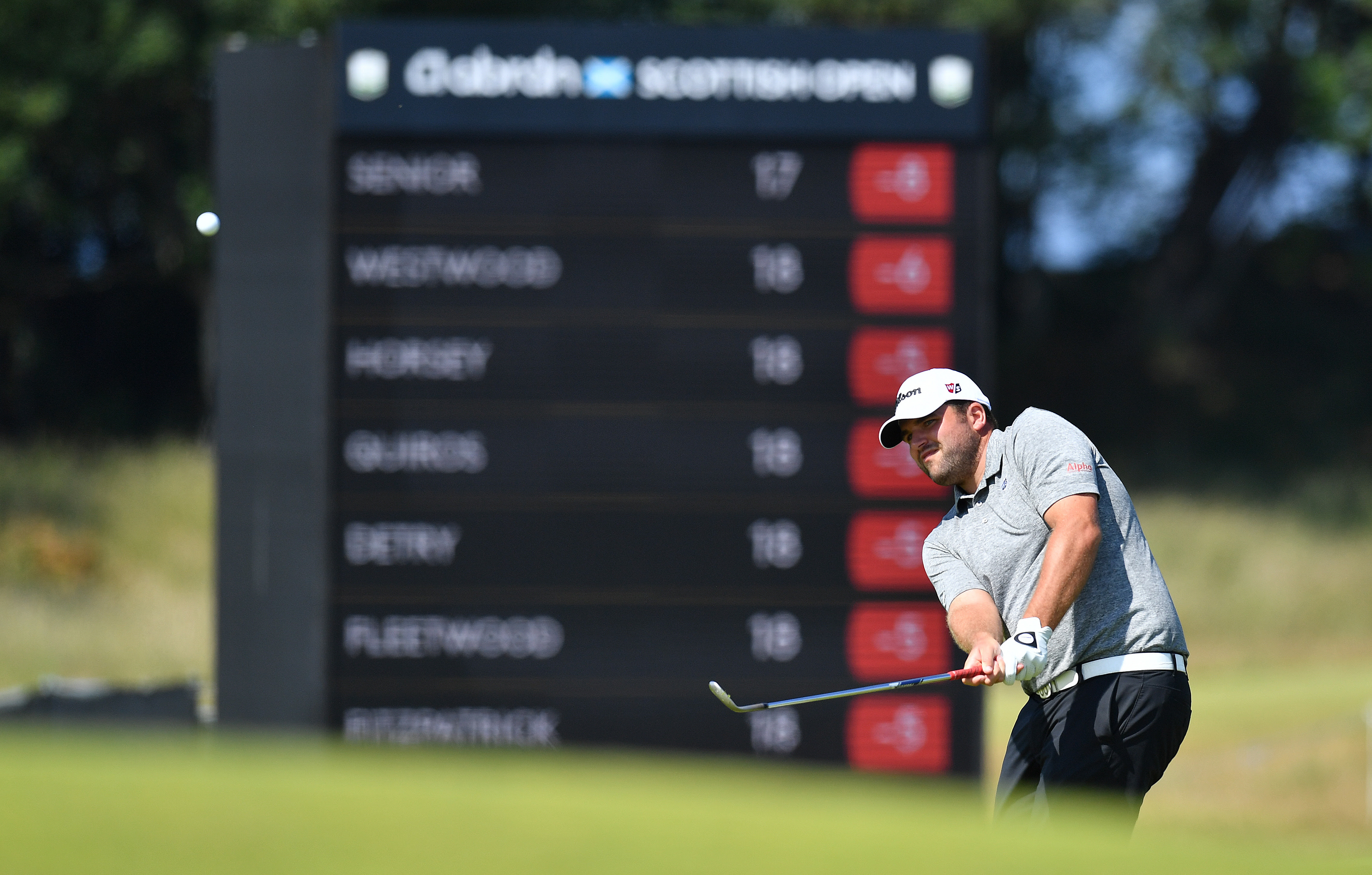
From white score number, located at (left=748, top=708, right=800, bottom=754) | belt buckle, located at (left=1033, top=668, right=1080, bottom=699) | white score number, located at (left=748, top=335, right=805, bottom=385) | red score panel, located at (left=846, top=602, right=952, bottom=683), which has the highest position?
white score number, located at (left=748, top=335, right=805, bottom=385)

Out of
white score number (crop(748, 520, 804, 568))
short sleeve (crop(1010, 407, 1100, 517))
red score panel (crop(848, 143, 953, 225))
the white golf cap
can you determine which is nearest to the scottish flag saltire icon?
red score panel (crop(848, 143, 953, 225))

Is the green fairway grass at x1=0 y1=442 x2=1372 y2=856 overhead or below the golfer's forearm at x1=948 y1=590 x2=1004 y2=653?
below

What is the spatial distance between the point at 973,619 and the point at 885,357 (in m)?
4.81

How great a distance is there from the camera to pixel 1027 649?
466 cm

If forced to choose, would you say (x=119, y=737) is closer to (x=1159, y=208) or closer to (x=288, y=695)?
(x=288, y=695)

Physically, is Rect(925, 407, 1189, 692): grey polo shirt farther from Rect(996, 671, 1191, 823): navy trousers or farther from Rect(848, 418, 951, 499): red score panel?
Rect(848, 418, 951, 499): red score panel

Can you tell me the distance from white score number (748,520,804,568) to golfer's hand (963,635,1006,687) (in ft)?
15.7

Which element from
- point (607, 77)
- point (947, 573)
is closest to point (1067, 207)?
point (607, 77)

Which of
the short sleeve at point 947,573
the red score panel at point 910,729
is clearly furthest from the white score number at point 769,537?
the short sleeve at point 947,573

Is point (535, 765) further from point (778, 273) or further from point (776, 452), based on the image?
point (778, 273)

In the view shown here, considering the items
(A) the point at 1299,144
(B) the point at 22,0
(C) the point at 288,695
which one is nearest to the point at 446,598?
(C) the point at 288,695

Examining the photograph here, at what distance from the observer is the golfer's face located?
5.05 m

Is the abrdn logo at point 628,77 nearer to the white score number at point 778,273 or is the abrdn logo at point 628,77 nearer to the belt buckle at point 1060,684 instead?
the white score number at point 778,273

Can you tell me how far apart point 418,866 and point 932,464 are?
2017 millimetres
